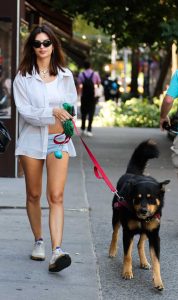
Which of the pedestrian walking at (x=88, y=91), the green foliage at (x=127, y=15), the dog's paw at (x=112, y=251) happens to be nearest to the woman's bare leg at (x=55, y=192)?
the dog's paw at (x=112, y=251)

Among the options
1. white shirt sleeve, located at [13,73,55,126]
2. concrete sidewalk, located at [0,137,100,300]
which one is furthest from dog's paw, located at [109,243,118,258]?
white shirt sleeve, located at [13,73,55,126]

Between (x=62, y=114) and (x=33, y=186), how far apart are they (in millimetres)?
743

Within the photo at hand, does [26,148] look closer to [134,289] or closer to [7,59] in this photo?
[134,289]

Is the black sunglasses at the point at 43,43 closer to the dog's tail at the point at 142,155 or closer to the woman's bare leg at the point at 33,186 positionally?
the woman's bare leg at the point at 33,186

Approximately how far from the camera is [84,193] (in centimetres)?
999

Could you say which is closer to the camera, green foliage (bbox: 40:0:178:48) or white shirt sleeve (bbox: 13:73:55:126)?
white shirt sleeve (bbox: 13:73:55:126)

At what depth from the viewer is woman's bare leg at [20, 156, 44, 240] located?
605cm

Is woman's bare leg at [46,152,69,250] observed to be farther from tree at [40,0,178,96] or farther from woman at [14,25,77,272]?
tree at [40,0,178,96]

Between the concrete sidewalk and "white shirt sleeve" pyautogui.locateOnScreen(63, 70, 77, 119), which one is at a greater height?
"white shirt sleeve" pyautogui.locateOnScreen(63, 70, 77, 119)

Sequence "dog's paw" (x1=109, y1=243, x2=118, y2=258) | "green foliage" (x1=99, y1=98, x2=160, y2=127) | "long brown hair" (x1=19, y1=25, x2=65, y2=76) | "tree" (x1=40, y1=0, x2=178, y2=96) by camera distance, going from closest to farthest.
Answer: "long brown hair" (x1=19, y1=25, x2=65, y2=76) → "dog's paw" (x1=109, y1=243, x2=118, y2=258) → "tree" (x1=40, y1=0, x2=178, y2=96) → "green foliage" (x1=99, y1=98, x2=160, y2=127)

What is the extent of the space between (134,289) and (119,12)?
10.8 meters

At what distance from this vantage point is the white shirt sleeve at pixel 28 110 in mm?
5828

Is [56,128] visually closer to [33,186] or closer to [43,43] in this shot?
[33,186]

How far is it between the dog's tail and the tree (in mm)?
7190
